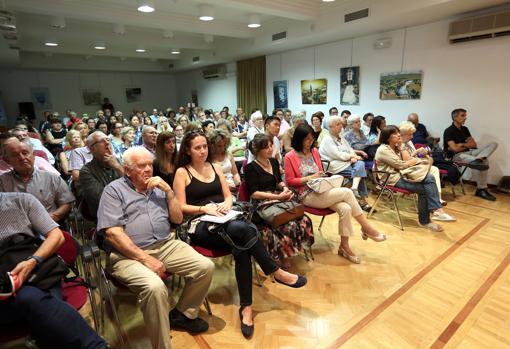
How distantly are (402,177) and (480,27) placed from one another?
3.27 m

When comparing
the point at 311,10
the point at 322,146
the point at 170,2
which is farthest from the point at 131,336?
the point at 311,10

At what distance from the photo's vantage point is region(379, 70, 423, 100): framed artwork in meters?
5.88

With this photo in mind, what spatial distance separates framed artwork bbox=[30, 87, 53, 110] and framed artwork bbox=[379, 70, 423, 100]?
40.4 feet

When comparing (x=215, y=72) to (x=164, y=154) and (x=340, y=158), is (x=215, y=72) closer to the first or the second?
(x=340, y=158)

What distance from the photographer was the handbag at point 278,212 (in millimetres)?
2479

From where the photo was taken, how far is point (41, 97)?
38.5 ft

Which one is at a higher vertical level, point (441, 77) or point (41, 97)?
point (41, 97)

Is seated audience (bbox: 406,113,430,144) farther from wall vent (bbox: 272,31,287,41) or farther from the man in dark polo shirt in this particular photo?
wall vent (bbox: 272,31,287,41)

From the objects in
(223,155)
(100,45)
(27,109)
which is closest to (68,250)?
(223,155)

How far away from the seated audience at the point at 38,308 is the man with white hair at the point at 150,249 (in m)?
0.30

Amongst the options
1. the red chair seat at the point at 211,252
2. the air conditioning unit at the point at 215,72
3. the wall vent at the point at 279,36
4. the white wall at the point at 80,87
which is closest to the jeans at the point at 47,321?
the red chair seat at the point at 211,252

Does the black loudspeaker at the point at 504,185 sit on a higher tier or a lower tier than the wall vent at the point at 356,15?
lower

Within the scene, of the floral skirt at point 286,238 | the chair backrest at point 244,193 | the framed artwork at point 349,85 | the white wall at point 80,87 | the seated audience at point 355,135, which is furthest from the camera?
the white wall at point 80,87

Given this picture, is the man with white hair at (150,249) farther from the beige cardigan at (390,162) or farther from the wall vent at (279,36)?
the wall vent at (279,36)
